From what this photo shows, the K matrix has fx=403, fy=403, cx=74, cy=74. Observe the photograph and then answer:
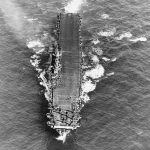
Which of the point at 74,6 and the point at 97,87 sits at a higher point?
the point at 74,6

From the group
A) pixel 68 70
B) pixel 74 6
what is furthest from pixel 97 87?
pixel 74 6

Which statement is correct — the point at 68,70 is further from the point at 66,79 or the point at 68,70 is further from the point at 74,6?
the point at 74,6

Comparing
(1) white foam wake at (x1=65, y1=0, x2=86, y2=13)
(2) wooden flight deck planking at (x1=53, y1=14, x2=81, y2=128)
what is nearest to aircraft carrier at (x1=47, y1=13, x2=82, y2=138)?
(2) wooden flight deck planking at (x1=53, y1=14, x2=81, y2=128)

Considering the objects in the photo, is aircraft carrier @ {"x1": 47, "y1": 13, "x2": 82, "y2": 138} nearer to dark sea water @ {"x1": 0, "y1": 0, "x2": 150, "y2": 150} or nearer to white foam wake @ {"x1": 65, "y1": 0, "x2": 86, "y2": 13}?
dark sea water @ {"x1": 0, "y1": 0, "x2": 150, "y2": 150}

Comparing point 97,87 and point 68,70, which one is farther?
point 97,87

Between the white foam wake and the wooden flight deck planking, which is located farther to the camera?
the white foam wake

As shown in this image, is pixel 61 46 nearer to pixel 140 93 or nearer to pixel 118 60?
pixel 118 60

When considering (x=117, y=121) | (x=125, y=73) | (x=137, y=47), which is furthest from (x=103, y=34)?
(x=117, y=121)
